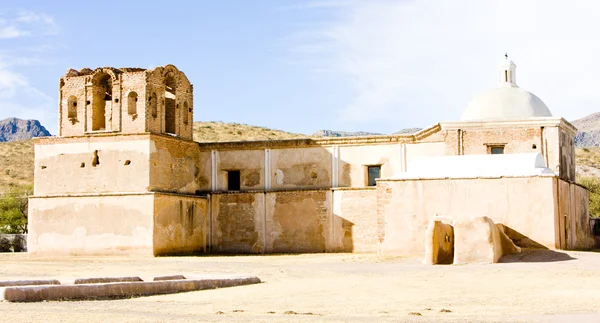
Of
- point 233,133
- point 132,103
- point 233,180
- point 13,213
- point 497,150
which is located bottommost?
point 13,213

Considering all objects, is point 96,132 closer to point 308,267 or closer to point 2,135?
point 308,267

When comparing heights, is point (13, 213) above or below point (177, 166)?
below

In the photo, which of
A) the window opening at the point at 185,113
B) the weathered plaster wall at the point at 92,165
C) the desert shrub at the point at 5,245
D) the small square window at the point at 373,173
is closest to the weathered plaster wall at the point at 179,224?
the weathered plaster wall at the point at 92,165

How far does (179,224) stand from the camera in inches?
1208

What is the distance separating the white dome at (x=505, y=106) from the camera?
30625 millimetres

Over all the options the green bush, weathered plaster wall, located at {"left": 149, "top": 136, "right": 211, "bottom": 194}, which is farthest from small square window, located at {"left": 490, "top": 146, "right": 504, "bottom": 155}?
the green bush

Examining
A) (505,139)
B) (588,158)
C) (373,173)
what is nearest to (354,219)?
(373,173)

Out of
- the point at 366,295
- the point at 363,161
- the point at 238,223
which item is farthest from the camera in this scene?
the point at 238,223

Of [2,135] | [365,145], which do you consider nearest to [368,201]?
[365,145]

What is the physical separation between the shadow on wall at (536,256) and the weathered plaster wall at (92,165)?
42.2ft

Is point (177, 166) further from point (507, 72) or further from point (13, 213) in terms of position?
point (13, 213)

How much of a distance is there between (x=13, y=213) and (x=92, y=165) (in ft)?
58.6

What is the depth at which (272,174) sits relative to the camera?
3250 cm

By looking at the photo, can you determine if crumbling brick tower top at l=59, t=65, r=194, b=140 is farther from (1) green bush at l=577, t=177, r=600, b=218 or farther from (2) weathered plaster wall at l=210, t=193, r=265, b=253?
(1) green bush at l=577, t=177, r=600, b=218
